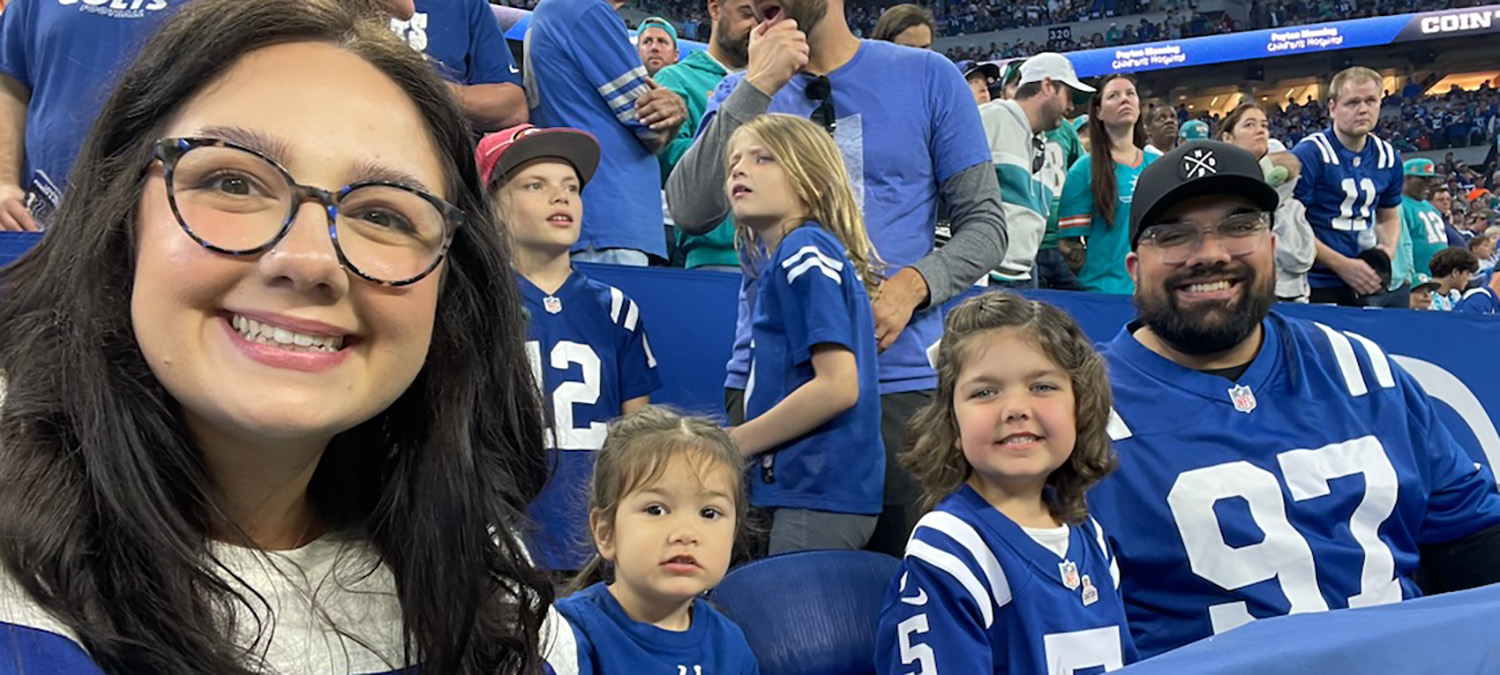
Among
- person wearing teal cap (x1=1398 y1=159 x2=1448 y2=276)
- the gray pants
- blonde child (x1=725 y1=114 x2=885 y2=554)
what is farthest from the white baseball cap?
person wearing teal cap (x1=1398 y1=159 x2=1448 y2=276)

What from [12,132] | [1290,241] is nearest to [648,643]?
[12,132]

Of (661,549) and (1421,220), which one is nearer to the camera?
(661,549)

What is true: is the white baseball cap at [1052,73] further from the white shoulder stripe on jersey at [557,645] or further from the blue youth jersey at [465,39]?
the white shoulder stripe on jersey at [557,645]

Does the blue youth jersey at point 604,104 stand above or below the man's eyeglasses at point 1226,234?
above

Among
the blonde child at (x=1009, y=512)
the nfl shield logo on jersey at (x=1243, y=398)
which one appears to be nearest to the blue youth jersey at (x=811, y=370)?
the blonde child at (x=1009, y=512)

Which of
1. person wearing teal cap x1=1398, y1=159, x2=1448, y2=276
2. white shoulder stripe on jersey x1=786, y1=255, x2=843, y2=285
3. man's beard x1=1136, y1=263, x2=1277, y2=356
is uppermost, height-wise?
white shoulder stripe on jersey x1=786, y1=255, x2=843, y2=285

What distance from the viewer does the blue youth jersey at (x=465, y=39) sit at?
10.6ft

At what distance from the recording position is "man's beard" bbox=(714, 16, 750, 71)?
411 centimetres

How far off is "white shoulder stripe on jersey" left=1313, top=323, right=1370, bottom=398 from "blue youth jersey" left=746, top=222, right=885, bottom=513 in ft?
3.20

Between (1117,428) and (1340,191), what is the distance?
3.92 metres

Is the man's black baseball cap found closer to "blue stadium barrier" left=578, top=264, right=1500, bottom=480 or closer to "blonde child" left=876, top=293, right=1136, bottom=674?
"blonde child" left=876, top=293, right=1136, bottom=674

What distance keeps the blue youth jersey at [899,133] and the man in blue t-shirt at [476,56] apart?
2.23 feet

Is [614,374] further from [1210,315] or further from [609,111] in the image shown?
[1210,315]

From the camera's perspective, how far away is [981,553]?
1.97 meters
